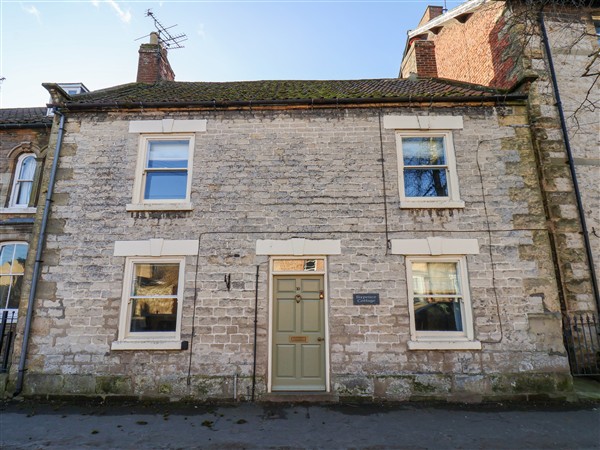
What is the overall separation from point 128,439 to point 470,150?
332 inches

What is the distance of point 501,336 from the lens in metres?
6.91

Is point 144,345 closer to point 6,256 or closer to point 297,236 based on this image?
point 297,236

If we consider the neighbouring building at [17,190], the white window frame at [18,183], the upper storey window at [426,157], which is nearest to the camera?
the upper storey window at [426,157]

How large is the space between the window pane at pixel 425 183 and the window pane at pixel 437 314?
2320 millimetres

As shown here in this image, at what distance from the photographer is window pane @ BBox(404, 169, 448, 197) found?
778 centimetres

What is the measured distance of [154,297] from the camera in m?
7.30

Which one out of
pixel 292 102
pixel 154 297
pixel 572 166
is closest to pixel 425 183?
pixel 292 102

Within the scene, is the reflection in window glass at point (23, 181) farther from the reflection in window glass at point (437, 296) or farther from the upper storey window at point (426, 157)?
the reflection in window glass at point (437, 296)

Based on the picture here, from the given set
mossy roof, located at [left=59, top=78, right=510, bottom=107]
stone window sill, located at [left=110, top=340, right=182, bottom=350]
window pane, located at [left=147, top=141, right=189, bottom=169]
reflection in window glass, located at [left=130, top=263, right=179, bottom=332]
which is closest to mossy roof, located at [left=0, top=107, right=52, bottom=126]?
mossy roof, located at [left=59, top=78, right=510, bottom=107]

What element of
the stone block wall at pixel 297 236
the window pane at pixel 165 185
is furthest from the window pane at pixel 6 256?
the window pane at pixel 165 185

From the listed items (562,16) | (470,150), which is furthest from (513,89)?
(562,16)

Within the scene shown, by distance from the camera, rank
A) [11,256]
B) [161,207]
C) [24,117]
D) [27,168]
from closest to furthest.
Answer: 1. [161,207]
2. [11,256]
3. [27,168]
4. [24,117]

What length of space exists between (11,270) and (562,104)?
17.7 meters

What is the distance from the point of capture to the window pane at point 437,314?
7145mm
